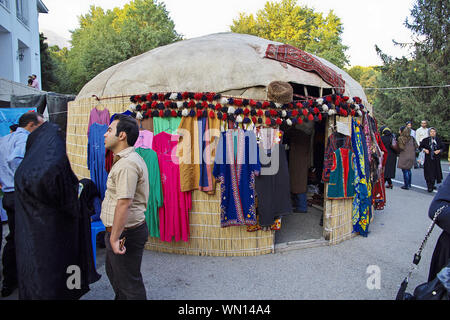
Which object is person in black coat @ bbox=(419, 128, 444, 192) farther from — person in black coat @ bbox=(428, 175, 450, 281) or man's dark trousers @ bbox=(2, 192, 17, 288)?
man's dark trousers @ bbox=(2, 192, 17, 288)

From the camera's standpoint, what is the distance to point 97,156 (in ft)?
14.9

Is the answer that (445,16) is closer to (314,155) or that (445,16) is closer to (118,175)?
(314,155)

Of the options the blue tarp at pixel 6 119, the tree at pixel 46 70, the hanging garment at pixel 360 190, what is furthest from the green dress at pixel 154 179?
the tree at pixel 46 70

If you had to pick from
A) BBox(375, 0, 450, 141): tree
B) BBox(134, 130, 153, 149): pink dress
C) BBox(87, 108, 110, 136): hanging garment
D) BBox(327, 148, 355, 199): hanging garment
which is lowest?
BBox(327, 148, 355, 199): hanging garment

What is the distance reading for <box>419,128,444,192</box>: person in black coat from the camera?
7641 millimetres

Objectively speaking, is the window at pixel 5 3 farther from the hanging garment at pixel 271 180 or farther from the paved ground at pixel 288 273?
the hanging garment at pixel 271 180

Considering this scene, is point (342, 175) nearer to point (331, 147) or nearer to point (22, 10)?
point (331, 147)

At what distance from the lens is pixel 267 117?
393 cm

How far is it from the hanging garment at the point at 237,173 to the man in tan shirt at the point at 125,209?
1.65 metres

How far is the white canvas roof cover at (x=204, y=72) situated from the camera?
4.01 meters

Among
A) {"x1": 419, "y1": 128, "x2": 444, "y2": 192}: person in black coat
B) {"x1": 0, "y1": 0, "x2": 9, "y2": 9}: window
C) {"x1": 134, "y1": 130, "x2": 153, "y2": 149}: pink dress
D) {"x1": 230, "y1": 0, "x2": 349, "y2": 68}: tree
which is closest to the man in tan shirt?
{"x1": 134, "y1": 130, "x2": 153, "y2": 149}: pink dress

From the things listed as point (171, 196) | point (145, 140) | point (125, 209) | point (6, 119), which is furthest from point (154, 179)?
point (6, 119)

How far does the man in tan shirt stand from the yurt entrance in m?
2.44

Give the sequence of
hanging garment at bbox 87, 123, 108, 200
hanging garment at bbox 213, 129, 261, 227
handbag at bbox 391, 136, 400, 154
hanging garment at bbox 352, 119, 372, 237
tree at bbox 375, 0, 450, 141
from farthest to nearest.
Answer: tree at bbox 375, 0, 450, 141 → handbag at bbox 391, 136, 400, 154 → hanging garment at bbox 352, 119, 372, 237 → hanging garment at bbox 87, 123, 108, 200 → hanging garment at bbox 213, 129, 261, 227
